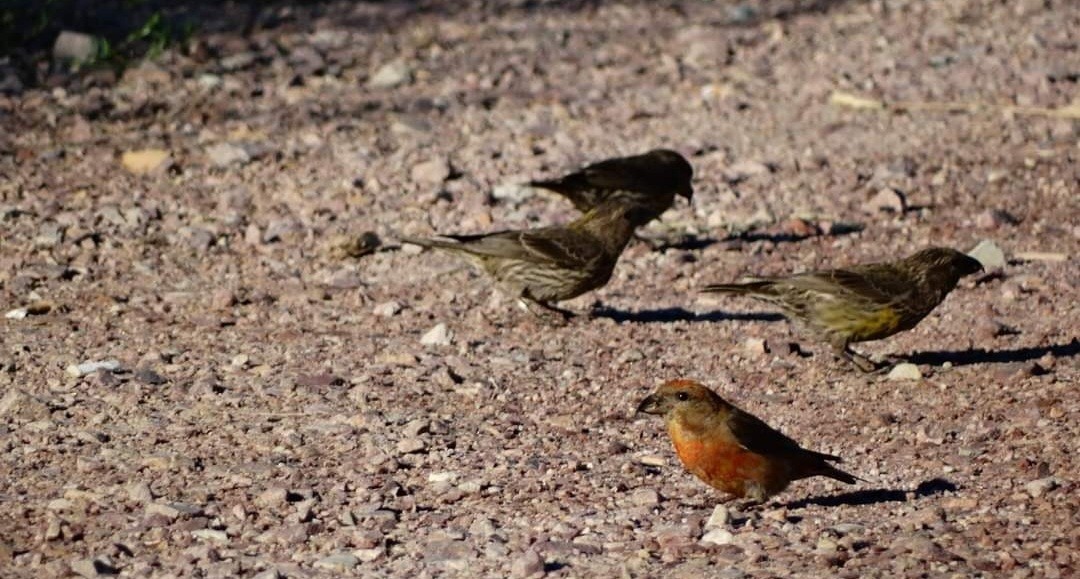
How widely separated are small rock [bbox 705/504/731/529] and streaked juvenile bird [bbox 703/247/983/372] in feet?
7.62

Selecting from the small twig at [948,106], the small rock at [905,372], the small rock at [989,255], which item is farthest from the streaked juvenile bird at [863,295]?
the small twig at [948,106]

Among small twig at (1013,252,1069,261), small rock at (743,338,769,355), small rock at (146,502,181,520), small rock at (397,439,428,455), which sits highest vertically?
small rock at (146,502,181,520)

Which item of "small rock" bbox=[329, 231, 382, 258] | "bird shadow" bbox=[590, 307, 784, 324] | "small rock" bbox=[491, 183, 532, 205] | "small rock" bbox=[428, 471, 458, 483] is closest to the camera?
"small rock" bbox=[428, 471, 458, 483]

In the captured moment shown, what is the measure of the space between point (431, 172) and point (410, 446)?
4586mm

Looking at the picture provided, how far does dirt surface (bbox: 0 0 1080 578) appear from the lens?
24.1 feet

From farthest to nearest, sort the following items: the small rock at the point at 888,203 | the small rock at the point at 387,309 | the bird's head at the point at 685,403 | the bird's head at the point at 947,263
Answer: the small rock at the point at 888,203 → the small rock at the point at 387,309 → the bird's head at the point at 947,263 → the bird's head at the point at 685,403

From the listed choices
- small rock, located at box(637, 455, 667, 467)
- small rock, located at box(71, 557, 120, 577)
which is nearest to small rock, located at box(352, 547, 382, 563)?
small rock, located at box(71, 557, 120, 577)

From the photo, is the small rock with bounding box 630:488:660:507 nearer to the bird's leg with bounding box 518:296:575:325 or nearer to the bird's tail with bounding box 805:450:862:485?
the bird's tail with bounding box 805:450:862:485

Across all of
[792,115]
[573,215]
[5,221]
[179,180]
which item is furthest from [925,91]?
[5,221]

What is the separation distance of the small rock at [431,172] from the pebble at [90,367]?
365 centimetres

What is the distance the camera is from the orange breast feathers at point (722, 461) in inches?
297

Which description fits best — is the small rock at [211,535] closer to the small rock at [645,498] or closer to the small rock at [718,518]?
the small rock at [645,498]

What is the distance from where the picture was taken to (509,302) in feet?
35.8

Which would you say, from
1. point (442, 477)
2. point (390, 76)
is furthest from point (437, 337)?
point (390, 76)
